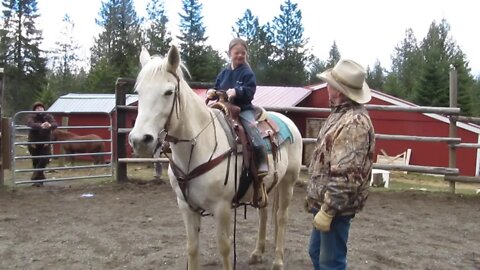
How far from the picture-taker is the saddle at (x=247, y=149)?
11.8 feet

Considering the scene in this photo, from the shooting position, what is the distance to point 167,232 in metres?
5.38

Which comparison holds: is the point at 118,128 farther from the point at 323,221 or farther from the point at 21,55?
the point at 21,55

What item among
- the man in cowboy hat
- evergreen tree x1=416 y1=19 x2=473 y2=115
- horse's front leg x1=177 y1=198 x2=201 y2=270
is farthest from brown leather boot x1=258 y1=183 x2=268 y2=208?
evergreen tree x1=416 y1=19 x2=473 y2=115

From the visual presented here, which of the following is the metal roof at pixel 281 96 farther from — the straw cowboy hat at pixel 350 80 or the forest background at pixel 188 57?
the straw cowboy hat at pixel 350 80

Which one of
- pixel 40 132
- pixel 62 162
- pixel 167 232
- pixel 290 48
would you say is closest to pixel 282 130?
pixel 167 232

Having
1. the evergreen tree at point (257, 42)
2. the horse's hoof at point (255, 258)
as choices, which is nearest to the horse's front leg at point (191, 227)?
the horse's hoof at point (255, 258)

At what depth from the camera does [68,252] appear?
4.65m

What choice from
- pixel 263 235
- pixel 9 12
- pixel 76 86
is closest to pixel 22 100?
pixel 76 86

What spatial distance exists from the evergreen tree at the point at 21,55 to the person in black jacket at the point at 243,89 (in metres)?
30.7

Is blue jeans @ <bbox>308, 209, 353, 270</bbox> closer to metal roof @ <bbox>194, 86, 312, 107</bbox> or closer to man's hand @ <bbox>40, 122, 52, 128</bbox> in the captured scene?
man's hand @ <bbox>40, 122, 52, 128</bbox>

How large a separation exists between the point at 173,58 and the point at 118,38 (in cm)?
3714

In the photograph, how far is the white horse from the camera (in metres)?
2.83

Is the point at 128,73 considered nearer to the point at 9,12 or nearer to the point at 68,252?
the point at 9,12

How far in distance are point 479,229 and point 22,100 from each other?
31805 mm
